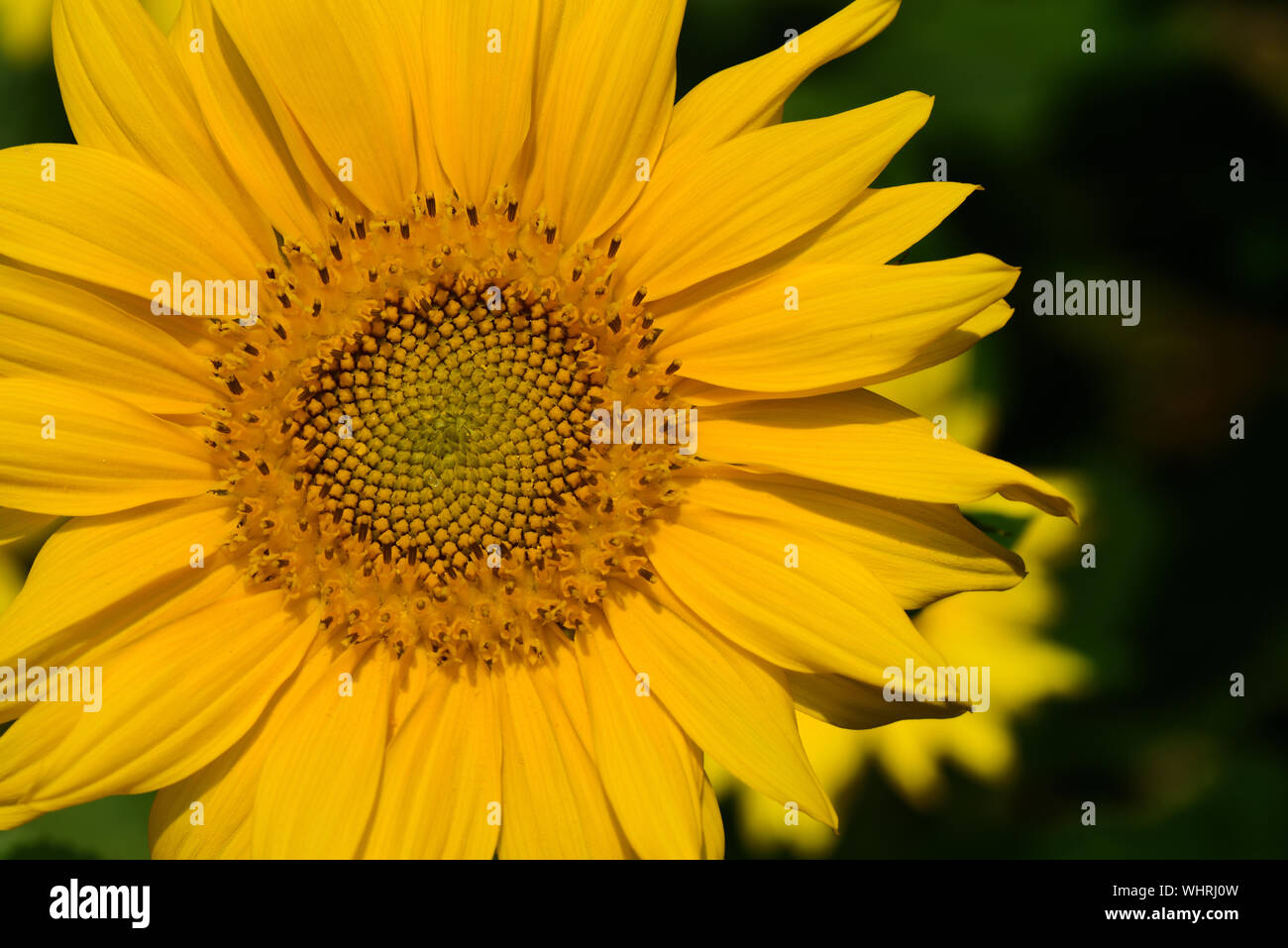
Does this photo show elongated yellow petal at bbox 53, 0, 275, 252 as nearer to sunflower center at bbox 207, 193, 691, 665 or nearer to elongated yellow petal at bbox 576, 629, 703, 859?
sunflower center at bbox 207, 193, 691, 665

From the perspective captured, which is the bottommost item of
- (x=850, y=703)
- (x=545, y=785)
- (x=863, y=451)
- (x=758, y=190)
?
(x=545, y=785)

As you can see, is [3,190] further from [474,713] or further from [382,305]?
[474,713]

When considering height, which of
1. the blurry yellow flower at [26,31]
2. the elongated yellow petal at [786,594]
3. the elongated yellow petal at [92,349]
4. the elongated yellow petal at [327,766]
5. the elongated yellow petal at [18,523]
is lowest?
the elongated yellow petal at [327,766]

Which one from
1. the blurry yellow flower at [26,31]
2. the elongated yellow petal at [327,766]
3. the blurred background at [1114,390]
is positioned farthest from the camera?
the blurred background at [1114,390]

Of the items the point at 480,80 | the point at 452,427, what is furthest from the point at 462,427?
the point at 480,80

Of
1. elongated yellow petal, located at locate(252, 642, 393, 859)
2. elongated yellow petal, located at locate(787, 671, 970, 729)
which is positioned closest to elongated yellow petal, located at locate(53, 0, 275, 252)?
elongated yellow petal, located at locate(252, 642, 393, 859)

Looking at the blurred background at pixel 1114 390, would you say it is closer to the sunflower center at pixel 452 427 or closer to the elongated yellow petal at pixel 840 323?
the elongated yellow petal at pixel 840 323

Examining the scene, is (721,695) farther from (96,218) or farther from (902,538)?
(96,218)

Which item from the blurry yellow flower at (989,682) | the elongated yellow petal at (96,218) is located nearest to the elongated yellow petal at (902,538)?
the elongated yellow petal at (96,218)
